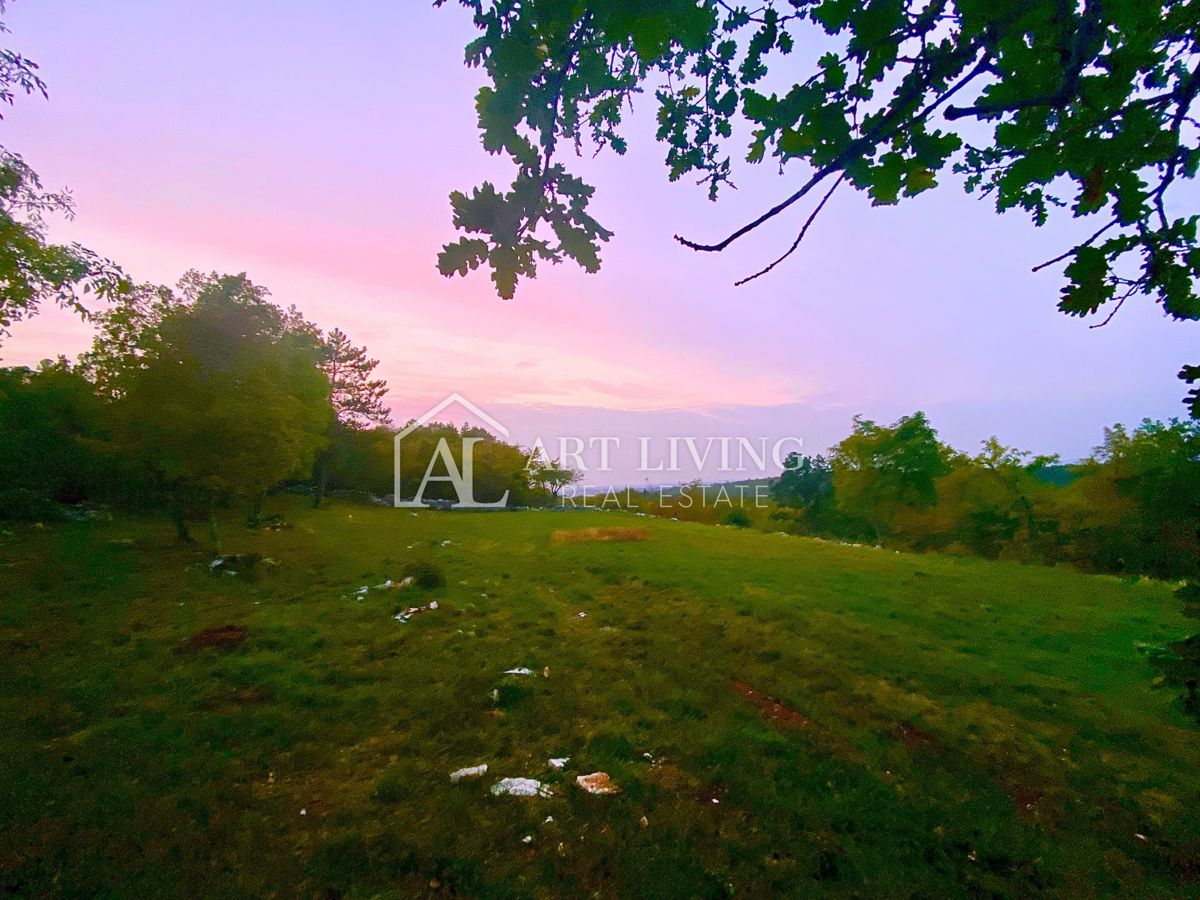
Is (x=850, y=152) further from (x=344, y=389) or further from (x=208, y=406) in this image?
(x=344, y=389)

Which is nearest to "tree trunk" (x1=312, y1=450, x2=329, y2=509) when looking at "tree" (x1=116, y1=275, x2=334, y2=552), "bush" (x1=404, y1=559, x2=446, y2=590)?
"tree" (x1=116, y1=275, x2=334, y2=552)

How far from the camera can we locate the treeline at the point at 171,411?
13.8 m

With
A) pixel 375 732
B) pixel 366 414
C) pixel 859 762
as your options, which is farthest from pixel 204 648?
pixel 366 414

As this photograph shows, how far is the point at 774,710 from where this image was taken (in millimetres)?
6180

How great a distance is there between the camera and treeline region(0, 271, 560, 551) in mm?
13797

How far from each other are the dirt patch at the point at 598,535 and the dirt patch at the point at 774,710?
1560 cm

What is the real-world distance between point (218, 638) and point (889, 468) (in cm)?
4276

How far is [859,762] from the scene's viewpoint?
5.00 m

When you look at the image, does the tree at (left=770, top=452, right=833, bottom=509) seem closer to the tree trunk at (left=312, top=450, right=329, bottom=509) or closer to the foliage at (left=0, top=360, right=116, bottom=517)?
the tree trunk at (left=312, top=450, right=329, bottom=509)

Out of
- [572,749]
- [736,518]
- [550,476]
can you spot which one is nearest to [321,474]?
[550,476]

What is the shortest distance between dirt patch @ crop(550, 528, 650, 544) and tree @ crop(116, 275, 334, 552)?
499 inches

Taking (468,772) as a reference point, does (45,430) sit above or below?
above

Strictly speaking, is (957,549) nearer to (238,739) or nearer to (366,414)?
(238,739)

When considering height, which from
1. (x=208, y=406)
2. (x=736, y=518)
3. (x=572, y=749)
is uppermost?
(x=208, y=406)
